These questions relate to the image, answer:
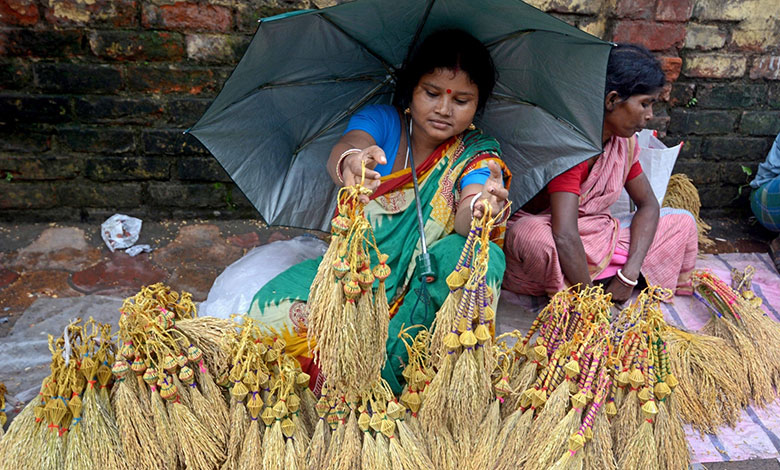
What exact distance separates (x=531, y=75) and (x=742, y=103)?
2225mm

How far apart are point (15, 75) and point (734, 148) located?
14.0 feet

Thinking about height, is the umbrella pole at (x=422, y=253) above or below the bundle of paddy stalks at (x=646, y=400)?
above

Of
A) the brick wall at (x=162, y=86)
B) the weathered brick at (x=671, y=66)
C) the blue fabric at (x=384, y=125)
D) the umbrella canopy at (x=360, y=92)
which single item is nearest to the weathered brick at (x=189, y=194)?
the brick wall at (x=162, y=86)

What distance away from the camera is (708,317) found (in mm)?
2990

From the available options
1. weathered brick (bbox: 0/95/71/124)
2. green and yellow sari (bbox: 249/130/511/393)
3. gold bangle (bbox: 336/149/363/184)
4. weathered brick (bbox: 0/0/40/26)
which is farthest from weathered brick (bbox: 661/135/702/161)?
weathered brick (bbox: 0/0/40/26)

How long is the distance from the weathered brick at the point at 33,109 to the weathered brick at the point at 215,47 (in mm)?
755

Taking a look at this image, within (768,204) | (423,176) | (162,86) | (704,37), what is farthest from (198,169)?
(768,204)

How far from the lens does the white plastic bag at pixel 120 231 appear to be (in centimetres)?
344

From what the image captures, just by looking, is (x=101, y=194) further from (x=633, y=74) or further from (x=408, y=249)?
(x=633, y=74)

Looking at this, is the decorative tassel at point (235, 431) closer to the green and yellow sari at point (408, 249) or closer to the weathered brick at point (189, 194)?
the green and yellow sari at point (408, 249)

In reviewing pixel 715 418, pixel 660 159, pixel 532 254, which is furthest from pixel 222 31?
pixel 715 418

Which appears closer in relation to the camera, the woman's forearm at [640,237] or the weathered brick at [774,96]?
the woman's forearm at [640,237]

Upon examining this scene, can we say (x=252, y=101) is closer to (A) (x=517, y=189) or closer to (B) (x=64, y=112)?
(A) (x=517, y=189)

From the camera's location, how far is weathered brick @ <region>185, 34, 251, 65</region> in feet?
10.9
